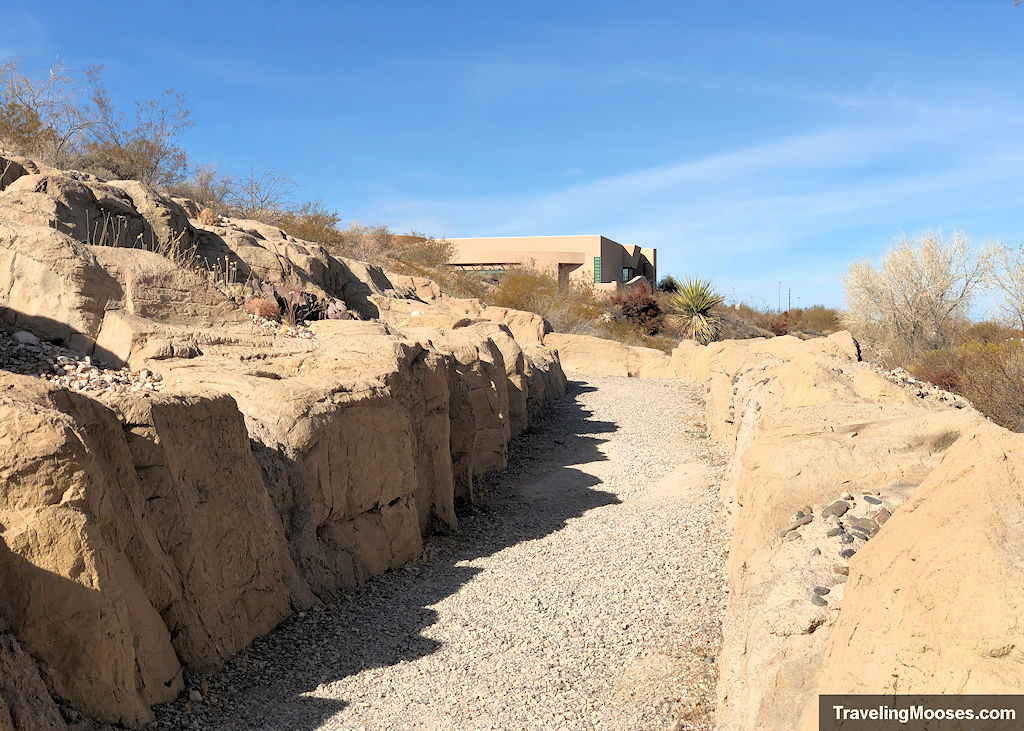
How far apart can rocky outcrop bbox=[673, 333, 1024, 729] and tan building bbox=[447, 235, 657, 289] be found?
36.4 m

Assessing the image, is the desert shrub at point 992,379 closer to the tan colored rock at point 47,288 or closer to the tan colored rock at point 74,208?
the tan colored rock at point 47,288

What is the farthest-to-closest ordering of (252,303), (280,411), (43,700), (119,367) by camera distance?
1. (252,303)
2. (119,367)
3. (280,411)
4. (43,700)

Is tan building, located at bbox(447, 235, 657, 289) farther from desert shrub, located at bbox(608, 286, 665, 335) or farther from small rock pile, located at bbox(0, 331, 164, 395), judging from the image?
small rock pile, located at bbox(0, 331, 164, 395)

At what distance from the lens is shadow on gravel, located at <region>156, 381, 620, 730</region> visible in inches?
187

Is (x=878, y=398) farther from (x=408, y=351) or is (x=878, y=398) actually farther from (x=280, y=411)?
(x=280, y=411)

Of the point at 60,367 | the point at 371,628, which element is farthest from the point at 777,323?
the point at 60,367

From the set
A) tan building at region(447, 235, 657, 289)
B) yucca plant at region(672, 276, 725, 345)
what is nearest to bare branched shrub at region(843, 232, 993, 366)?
yucca plant at region(672, 276, 725, 345)

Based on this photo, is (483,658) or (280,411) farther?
(280,411)

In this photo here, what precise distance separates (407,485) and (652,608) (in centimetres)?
271

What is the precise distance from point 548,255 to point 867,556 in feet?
135

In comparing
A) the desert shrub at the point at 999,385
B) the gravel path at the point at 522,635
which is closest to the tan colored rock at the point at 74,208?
the gravel path at the point at 522,635

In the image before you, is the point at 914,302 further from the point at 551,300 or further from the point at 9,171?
the point at 9,171

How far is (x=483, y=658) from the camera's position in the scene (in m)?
5.74

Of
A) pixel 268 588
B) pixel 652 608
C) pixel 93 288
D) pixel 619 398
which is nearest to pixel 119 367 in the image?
pixel 93 288
